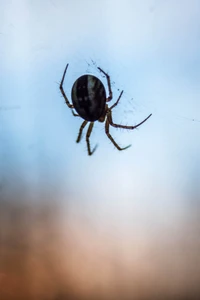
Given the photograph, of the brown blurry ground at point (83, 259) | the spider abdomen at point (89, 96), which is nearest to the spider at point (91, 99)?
the spider abdomen at point (89, 96)

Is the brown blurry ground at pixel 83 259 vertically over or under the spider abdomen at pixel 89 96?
under

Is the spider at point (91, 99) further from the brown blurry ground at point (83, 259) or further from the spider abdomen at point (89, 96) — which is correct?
the brown blurry ground at point (83, 259)

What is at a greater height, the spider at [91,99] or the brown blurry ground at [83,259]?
the spider at [91,99]


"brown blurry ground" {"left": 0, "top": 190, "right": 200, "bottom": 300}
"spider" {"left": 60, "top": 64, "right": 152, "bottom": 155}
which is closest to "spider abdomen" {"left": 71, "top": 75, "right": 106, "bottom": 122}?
"spider" {"left": 60, "top": 64, "right": 152, "bottom": 155}

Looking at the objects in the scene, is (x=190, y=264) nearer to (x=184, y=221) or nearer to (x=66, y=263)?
(x=184, y=221)

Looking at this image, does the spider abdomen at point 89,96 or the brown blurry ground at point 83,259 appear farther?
the brown blurry ground at point 83,259

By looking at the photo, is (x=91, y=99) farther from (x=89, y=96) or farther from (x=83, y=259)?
(x=83, y=259)
